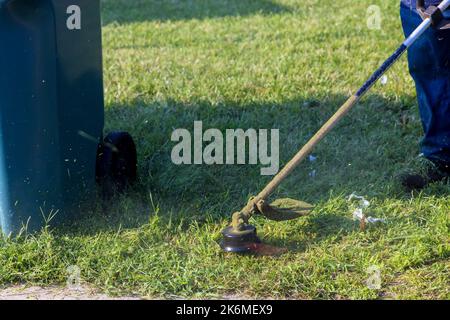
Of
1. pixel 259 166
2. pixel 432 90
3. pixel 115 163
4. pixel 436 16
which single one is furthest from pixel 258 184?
pixel 436 16

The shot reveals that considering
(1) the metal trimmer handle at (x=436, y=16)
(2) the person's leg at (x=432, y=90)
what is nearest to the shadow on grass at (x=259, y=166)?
(2) the person's leg at (x=432, y=90)

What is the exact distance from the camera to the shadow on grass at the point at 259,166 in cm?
392

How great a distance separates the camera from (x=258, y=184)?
4.13 metres

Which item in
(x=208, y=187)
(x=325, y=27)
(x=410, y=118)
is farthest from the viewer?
(x=325, y=27)

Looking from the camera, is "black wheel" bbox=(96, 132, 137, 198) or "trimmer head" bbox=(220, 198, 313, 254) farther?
"black wheel" bbox=(96, 132, 137, 198)

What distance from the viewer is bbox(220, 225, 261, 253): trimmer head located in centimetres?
339

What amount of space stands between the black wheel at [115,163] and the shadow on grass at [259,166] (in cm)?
8

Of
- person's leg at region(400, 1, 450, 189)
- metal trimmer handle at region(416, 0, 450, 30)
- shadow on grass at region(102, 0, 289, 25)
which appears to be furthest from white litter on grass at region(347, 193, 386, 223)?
shadow on grass at region(102, 0, 289, 25)

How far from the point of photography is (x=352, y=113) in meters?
5.02

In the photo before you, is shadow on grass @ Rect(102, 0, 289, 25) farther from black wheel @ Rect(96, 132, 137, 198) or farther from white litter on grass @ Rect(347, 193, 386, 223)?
white litter on grass @ Rect(347, 193, 386, 223)

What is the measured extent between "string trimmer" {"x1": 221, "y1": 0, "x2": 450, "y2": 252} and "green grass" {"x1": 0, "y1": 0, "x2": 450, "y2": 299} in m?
0.08
